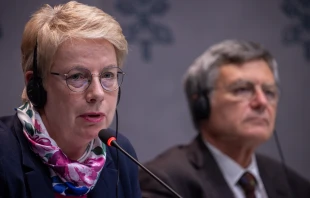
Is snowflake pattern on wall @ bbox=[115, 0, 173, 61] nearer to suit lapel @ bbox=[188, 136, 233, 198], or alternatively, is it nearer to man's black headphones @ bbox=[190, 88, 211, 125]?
man's black headphones @ bbox=[190, 88, 211, 125]

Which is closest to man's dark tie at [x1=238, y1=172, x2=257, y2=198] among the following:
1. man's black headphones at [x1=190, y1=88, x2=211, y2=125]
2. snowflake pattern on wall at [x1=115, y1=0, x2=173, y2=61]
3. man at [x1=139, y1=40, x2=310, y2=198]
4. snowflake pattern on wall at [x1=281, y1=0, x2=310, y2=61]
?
man at [x1=139, y1=40, x2=310, y2=198]

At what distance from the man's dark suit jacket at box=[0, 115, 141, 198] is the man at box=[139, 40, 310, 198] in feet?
1.70

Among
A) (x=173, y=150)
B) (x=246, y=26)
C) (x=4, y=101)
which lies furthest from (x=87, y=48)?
(x=246, y=26)

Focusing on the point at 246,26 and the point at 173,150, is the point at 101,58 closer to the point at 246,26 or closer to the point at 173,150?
the point at 173,150

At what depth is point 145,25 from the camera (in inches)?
90.8

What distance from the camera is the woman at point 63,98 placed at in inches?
54.2

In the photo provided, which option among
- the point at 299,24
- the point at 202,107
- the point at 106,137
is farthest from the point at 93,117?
the point at 299,24

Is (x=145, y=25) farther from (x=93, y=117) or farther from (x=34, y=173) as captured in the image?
(x=34, y=173)

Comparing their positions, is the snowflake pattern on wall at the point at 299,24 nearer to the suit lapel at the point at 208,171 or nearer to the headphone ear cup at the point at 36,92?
Answer: the suit lapel at the point at 208,171

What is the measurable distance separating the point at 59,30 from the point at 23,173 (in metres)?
0.34

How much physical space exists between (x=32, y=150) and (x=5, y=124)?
101 mm

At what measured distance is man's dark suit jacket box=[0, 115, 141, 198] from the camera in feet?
4.29

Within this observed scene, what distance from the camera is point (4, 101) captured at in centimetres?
169

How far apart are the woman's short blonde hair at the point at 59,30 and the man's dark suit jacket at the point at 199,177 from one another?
610 mm
